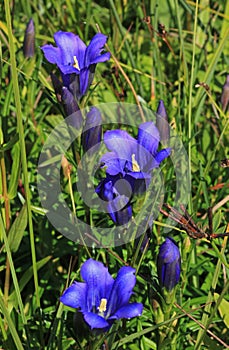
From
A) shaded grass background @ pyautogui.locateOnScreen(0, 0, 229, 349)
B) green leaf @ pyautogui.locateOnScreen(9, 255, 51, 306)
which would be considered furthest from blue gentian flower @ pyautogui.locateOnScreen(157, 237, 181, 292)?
green leaf @ pyautogui.locateOnScreen(9, 255, 51, 306)

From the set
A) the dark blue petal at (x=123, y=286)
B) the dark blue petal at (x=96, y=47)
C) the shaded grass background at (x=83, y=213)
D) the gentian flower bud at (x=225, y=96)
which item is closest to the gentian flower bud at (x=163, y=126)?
the shaded grass background at (x=83, y=213)

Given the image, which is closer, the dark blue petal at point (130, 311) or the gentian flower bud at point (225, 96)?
the dark blue petal at point (130, 311)

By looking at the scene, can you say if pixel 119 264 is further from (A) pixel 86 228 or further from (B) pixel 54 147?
(B) pixel 54 147

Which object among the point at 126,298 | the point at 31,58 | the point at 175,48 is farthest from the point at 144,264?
the point at 175,48

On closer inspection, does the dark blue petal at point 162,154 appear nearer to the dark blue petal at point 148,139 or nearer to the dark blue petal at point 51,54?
the dark blue petal at point 148,139

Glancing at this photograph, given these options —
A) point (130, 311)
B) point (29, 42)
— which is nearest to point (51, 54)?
point (29, 42)

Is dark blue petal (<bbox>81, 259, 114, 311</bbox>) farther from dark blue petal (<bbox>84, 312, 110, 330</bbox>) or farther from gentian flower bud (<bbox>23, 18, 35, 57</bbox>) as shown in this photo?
gentian flower bud (<bbox>23, 18, 35, 57</bbox>)

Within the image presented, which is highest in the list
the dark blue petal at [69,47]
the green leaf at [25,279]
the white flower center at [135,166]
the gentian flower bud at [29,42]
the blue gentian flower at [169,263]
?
the dark blue petal at [69,47]

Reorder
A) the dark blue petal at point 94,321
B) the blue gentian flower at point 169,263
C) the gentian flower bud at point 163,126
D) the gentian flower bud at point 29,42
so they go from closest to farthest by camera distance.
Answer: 1. the dark blue petal at point 94,321
2. the blue gentian flower at point 169,263
3. the gentian flower bud at point 163,126
4. the gentian flower bud at point 29,42
